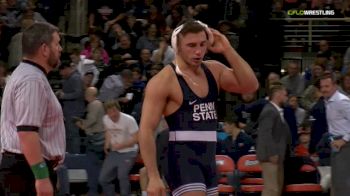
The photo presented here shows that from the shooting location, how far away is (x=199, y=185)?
616cm

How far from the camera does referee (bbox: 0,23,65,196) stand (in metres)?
5.31

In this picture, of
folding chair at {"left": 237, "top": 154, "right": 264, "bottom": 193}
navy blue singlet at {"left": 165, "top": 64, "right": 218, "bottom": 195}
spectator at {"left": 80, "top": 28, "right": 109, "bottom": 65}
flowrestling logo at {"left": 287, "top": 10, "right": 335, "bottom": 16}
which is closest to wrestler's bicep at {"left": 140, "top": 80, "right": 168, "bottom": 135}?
navy blue singlet at {"left": 165, "top": 64, "right": 218, "bottom": 195}

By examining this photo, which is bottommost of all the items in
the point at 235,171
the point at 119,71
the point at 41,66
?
the point at 235,171

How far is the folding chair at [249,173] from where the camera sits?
1215 centimetres

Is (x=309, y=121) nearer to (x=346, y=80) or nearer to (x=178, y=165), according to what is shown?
(x=346, y=80)

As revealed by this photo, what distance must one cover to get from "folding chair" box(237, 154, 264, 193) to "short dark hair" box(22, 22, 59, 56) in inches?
274

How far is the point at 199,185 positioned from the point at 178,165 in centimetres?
20

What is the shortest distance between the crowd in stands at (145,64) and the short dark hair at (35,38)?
22.4ft

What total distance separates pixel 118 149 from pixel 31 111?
7.23 meters

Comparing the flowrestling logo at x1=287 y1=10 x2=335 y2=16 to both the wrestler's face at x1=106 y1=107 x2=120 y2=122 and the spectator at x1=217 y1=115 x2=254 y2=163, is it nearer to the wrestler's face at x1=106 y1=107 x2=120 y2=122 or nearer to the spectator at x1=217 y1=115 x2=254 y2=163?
the spectator at x1=217 y1=115 x2=254 y2=163

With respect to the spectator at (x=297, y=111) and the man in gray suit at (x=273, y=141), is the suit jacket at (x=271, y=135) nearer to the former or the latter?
the man in gray suit at (x=273, y=141)

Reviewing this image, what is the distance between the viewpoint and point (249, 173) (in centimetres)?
1236

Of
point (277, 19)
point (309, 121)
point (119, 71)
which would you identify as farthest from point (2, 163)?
point (277, 19)

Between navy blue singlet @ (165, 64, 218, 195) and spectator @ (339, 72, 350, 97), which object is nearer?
navy blue singlet @ (165, 64, 218, 195)
